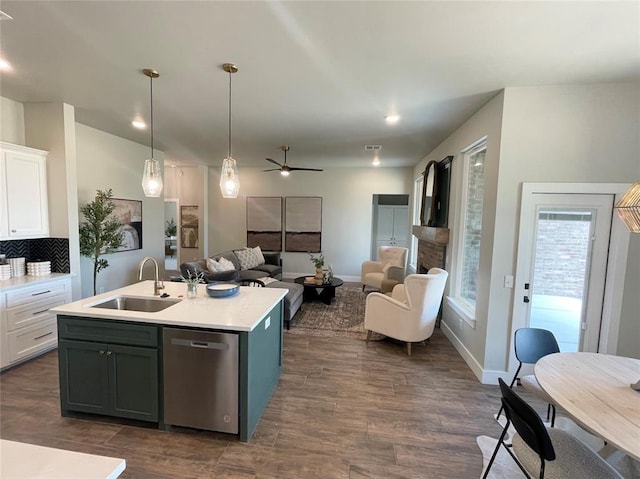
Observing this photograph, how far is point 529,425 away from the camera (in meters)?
1.50

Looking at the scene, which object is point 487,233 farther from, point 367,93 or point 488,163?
point 367,93

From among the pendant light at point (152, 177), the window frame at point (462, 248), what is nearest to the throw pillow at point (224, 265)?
the pendant light at point (152, 177)

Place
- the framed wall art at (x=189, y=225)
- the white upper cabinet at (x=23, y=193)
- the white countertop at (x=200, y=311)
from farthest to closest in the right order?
the framed wall art at (x=189, y=225), the white upper cabinet at (x=23, y=193), the white countertop at (x=200, y=311)

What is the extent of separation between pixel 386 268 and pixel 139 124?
16.5 feet

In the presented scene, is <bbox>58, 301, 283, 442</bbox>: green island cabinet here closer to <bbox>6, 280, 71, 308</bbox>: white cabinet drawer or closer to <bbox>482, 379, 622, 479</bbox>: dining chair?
<bbox>6, 280, 71, 308</bbox>: white cabinet drawer

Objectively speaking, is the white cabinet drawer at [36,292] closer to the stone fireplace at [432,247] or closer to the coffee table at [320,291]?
the coffee table at [320,291]

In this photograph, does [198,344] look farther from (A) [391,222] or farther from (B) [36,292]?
(A) [391,222]

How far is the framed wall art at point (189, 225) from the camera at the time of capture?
8109 mm

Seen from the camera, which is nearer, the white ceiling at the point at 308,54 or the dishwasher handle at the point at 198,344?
the white ceiling at the point at 308,54

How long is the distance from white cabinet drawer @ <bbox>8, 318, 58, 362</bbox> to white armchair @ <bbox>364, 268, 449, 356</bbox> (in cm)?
394

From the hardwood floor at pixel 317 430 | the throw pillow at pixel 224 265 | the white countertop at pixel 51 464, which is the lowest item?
the hardwood floor at pixel 317 430

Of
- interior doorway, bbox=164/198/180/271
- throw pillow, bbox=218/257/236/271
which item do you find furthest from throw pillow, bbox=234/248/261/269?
interior doorway, bbox=164/198/180/271

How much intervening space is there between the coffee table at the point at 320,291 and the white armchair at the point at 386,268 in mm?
977

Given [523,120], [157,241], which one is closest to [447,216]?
[523,120]
